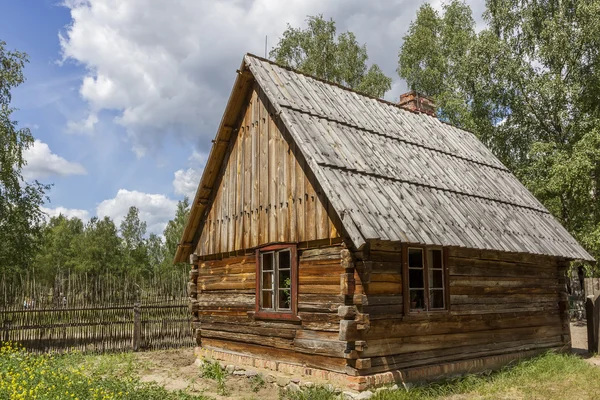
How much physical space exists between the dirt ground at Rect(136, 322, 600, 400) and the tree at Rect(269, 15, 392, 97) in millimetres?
21557

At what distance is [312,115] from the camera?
36.9 ft

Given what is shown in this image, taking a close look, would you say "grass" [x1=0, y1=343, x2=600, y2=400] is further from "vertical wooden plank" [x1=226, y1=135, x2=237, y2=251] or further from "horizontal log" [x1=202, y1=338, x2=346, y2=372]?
"vertical wooden plank" [x1=226, y1=135, x2=237, y2=251]

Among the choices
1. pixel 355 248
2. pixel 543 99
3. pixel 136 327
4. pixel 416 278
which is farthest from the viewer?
pixel 543 99

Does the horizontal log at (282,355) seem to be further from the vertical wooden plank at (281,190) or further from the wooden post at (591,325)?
the wooden post at (591,325)

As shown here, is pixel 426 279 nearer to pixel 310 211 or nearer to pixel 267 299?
pixel 310 211

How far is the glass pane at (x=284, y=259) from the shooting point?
1113 centimetres

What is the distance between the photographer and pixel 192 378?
1159 centimetres

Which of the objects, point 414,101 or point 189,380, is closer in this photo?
point 189,380

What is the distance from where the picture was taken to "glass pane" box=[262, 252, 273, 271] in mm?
11432

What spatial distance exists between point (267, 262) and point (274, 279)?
629 mm

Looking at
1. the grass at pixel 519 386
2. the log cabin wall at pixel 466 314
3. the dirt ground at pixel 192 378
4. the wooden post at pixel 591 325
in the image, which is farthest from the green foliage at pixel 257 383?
the wooden post at pixel 591 325

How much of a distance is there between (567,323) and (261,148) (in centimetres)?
960

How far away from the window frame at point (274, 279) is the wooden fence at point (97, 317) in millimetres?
6371

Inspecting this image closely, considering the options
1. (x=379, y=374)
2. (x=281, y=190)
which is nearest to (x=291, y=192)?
(x=281, y=190)
